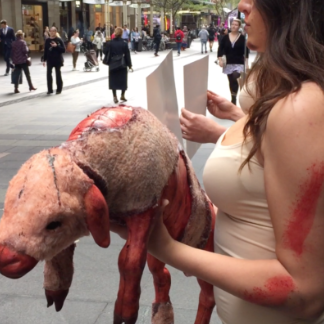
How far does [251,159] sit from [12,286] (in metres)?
2.70

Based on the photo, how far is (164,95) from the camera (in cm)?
170

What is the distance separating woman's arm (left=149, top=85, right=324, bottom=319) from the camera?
1.05 m

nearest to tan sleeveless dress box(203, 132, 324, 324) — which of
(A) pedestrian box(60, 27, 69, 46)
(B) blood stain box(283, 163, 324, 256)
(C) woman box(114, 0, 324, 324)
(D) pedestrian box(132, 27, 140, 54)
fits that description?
(C) woman box(114, 0, 324, 324)

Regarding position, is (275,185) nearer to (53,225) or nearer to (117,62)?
(53,225)

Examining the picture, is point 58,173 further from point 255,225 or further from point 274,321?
point 274,321

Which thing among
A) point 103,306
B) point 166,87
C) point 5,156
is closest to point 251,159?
point 166,87

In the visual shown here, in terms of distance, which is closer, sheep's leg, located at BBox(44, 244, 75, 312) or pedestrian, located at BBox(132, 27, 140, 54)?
sheep's leg, located at BBox(44, 244, 75, 312)

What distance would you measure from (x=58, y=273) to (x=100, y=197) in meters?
0.35

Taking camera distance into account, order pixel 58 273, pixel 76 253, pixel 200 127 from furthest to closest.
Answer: pixel 76 253 → pixel 200 127 → pixel 58 273

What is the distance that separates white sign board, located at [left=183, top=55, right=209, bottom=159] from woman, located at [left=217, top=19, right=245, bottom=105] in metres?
8.13

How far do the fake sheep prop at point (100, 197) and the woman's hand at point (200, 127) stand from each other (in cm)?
19

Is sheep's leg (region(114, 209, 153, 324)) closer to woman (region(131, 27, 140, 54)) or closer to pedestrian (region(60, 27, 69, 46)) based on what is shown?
pedestrian (region(60, 27, 69, 46))

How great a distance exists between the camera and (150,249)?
131 centimetres

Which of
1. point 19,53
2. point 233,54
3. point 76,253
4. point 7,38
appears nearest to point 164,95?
point 76,253
